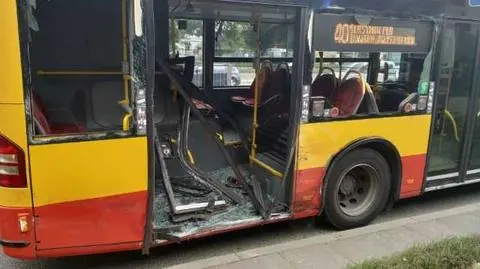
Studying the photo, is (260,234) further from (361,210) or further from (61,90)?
(61,90)

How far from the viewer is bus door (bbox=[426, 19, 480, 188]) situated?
483cm

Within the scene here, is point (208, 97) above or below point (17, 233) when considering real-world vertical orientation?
above

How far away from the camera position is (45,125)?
11.4ft

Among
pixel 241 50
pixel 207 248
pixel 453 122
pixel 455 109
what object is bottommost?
pixel 207 248

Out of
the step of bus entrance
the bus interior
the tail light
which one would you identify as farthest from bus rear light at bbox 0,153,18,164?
the step of bus entrance

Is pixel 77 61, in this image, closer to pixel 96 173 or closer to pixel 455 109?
pixel 96 173

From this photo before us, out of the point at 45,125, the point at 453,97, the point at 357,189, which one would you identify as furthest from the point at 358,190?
the point at 45,125

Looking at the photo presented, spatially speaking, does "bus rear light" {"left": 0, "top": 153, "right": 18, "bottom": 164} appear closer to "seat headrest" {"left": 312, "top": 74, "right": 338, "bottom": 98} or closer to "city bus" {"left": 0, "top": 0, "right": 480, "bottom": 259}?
"city bus" {"left": 0, "top": 0, "right": 480, "bottom": 259}

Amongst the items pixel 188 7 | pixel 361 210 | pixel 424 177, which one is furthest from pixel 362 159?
pixel 188 7

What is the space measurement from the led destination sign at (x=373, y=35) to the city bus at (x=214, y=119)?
11 mm

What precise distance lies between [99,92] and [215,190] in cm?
159

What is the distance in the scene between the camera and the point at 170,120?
5188 mm

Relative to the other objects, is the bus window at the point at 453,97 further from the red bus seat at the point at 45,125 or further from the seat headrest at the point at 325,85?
the red bus seat at the point at 45,125

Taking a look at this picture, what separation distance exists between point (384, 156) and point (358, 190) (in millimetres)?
A: 439
